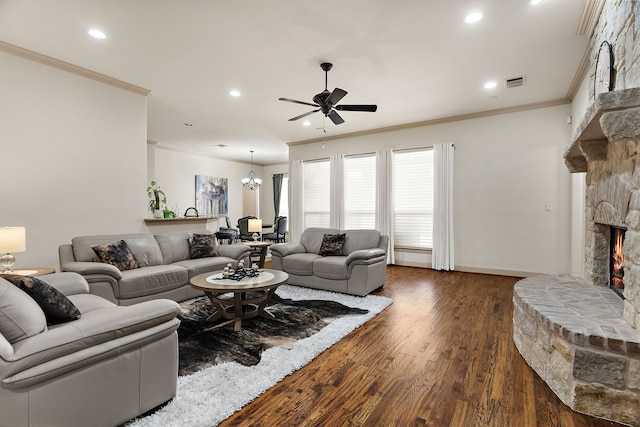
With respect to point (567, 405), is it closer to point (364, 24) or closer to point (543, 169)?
point (364, 24)

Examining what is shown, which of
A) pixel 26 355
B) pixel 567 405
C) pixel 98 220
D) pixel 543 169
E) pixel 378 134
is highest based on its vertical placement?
pixel 378 134

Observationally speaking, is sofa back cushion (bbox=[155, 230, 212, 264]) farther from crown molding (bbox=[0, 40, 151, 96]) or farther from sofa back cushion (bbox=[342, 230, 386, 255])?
sofa back cushion (bbox=[342, 230, 386, 255])

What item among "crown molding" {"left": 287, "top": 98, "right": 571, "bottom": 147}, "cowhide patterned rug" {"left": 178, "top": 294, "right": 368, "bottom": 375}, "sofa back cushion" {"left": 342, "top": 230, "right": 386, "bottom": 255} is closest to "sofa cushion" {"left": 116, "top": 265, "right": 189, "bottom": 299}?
"cowhide patterned rug" {"left": 178, "top": 294, "right": 368, "bottom": 375}

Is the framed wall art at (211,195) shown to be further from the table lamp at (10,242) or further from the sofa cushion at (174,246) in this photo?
the table lamp at (10,242)

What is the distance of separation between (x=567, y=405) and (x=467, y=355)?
720 millimetres

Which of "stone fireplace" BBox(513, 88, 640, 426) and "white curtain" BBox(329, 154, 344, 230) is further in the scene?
"white curtain" BBox(329, 154, 344, 230)

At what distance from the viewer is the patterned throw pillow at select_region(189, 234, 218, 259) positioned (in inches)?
181

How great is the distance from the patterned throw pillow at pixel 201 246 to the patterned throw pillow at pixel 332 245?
1.65m

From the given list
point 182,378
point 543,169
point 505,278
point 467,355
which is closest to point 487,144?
point 543,169

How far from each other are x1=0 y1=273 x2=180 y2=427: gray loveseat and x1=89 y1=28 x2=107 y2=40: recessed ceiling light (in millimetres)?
2758

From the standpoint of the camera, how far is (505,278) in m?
5.35

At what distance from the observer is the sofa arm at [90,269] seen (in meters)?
3.16

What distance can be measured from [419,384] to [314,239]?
3.36 meters

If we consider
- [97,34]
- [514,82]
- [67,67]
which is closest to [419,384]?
[514,82]
